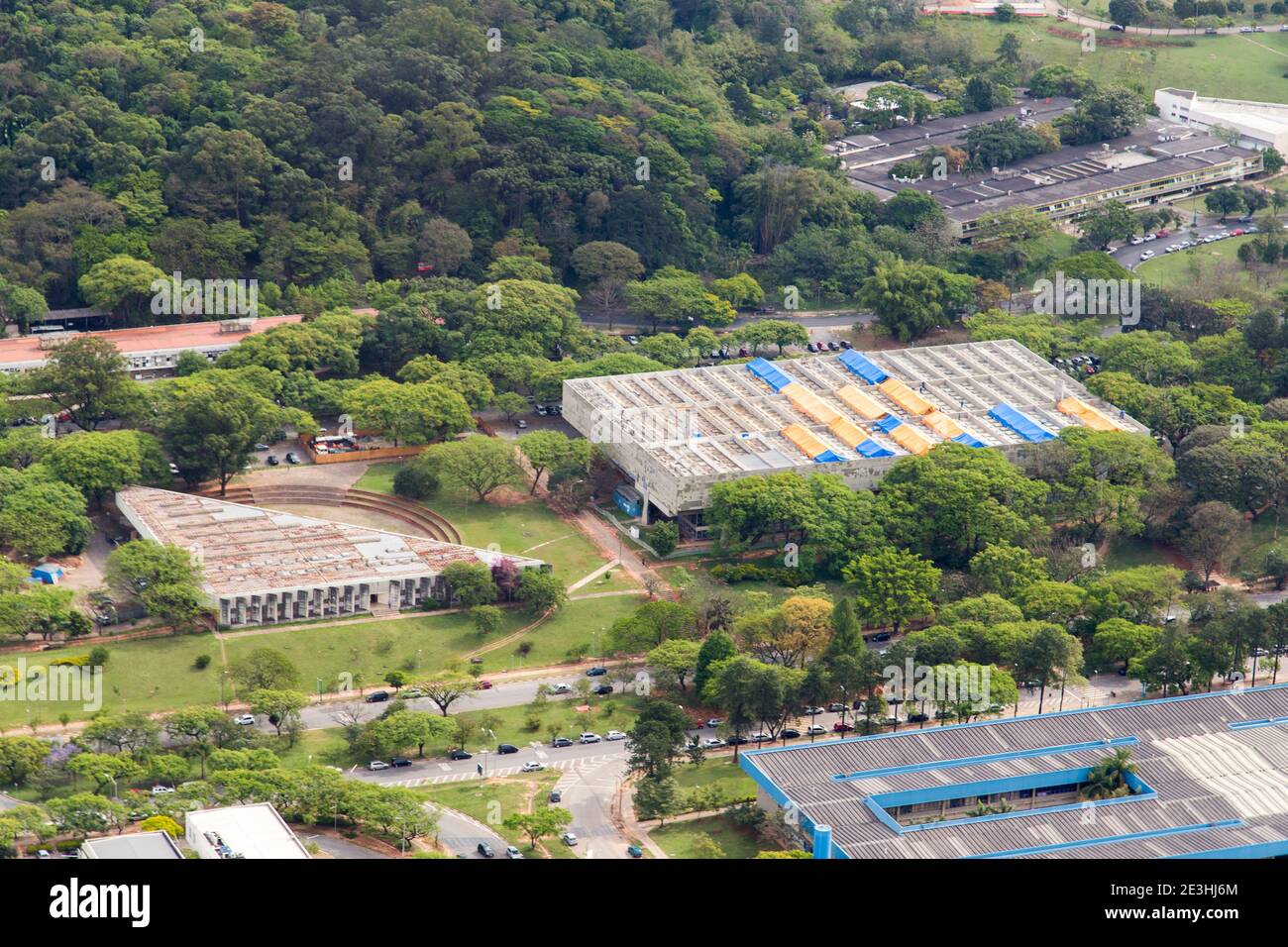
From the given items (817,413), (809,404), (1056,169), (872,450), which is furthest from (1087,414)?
(1056,169)

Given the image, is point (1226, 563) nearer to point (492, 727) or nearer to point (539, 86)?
point (492, 727)

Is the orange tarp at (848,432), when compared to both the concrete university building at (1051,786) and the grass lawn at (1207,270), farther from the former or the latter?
the grass lawn at (1207,270)

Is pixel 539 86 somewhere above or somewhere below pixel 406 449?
above

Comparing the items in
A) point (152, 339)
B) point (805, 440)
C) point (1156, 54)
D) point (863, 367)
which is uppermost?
point (1156, 54)

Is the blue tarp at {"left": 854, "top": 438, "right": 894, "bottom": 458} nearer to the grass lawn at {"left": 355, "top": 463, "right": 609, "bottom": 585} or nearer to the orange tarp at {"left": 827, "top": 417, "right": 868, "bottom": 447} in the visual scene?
the orange tarp at {"left": 827, "top": 417, "right": 868, "bottom": 447}

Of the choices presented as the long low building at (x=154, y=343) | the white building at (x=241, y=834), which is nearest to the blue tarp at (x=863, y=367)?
the long low building at (x=154, y=343)

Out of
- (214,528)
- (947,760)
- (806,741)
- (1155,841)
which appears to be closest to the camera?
(1155,841)

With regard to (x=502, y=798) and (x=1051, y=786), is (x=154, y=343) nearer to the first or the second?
(x=502, y=798)

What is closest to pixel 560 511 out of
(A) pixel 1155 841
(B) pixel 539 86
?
(A) pixel 1155 841
